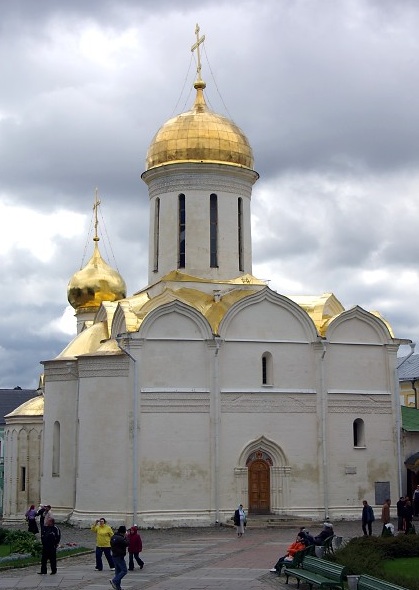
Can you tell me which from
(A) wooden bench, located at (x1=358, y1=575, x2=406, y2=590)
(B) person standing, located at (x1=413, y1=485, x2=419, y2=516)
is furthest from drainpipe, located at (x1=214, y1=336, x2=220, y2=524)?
(A) wooden bench, located at (x1=358, y1=575, x2=406, y2=590)

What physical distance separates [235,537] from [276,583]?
7.63m

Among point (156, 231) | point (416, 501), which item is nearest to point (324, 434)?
point (416, 501)

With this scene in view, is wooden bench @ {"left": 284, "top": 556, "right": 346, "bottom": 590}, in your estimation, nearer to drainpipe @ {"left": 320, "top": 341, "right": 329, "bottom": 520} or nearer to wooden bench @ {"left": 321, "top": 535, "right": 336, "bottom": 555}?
wooden bench @ {"left": 321, "top": 535, "right": 336, "bottom": 555}

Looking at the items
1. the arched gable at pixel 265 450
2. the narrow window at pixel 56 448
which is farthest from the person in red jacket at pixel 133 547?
the narrow window at pixel 56 448

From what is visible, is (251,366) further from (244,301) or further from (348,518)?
(348,518)

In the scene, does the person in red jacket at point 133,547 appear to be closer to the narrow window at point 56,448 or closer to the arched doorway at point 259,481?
the arched doorway at point 259,481

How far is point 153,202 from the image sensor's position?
28.7 meters

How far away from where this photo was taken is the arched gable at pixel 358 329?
2625 centimetres

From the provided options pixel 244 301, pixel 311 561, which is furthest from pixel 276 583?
pixel 244 301

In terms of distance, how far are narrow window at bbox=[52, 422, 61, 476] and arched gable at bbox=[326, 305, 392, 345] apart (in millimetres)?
8371

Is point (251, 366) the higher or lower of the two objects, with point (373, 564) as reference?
higher

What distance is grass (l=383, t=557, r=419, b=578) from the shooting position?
46.0 ft

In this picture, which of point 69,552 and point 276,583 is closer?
point 276,583

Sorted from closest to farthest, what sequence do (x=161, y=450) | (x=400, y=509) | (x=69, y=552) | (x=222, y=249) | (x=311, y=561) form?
(x=311, y=561) < (x=69, y=552) < (x=400, y=509) < (x=161, y=450) < (x=222, y=249)
